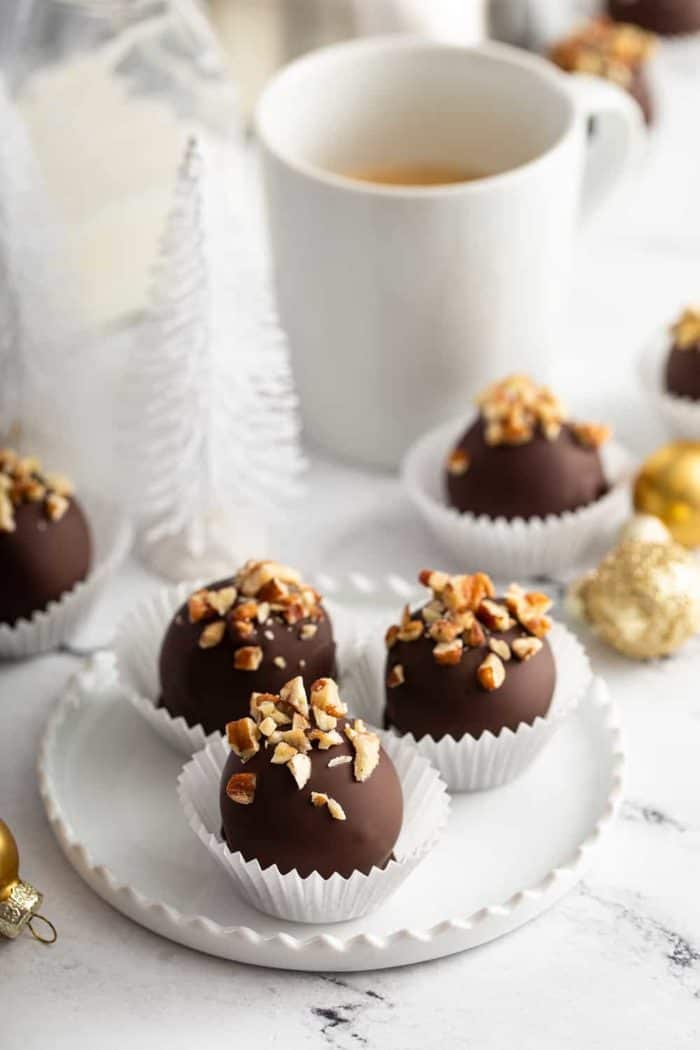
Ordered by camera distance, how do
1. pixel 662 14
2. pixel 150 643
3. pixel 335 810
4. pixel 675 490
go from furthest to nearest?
pixel 662 14
pixel 675 490
pixel 150 643
pixel 335 810

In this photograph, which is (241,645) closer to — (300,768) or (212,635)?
(212,635)

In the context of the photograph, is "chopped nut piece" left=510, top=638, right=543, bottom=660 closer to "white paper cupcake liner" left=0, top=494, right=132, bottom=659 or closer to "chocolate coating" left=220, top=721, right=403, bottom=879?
"chocolate coating" left=220, top=721, right=403, bottom=879

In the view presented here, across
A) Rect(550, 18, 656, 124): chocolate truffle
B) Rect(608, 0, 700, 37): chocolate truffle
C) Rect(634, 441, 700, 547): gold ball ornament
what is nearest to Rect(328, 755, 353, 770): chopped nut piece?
Rect(634, 441, 700, 547): gold ball ornament

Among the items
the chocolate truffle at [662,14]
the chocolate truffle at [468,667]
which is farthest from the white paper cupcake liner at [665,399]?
the chocolate truffle at [662,14]

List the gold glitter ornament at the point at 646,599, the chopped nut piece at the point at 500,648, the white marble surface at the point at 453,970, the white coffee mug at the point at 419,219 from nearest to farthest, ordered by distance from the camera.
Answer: the white marble surface at the point at 453,970, the chopped nut piece at the point at 500,648, the gold glitter ornament at the point at 646,599, the white coffee mug at the point at 419,219

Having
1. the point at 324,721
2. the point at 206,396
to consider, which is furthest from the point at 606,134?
the point at 324,721

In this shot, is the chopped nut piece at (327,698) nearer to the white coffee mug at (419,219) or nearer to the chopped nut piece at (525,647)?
the chopped nut piece at (525,647)

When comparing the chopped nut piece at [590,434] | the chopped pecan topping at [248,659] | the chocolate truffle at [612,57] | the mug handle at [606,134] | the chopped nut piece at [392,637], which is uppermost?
the mug handle at [606,134]
